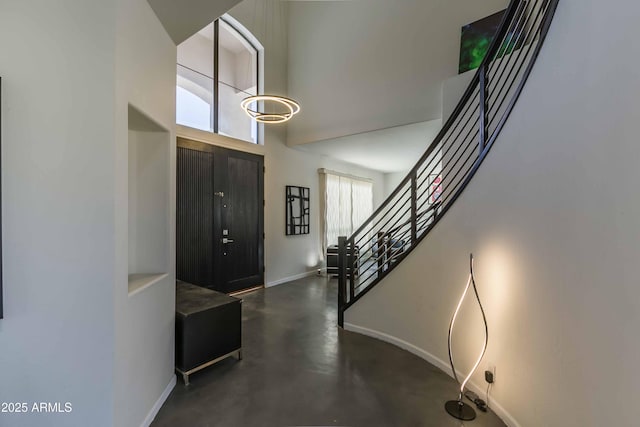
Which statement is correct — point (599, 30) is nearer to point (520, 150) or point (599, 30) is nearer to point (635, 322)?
point (520, 150)

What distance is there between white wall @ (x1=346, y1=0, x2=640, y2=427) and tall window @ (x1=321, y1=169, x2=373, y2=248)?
14.9 ft

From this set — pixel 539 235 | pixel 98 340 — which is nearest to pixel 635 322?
pixel 539 235

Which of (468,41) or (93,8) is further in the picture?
(468,41)

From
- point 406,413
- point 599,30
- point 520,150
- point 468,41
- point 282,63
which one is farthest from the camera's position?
point 282,63

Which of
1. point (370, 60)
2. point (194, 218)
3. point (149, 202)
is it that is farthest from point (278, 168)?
point (149, 202)

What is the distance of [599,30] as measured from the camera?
4.27ft

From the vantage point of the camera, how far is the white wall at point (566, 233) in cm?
115

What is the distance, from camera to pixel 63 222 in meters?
1.52

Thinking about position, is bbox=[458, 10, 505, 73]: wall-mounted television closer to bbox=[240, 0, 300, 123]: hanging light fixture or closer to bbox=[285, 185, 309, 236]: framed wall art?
bbox=[240, 0, 300, 123]: hanging light fixture

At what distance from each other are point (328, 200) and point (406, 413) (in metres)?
5.11

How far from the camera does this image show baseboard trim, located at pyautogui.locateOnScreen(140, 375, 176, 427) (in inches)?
74.1

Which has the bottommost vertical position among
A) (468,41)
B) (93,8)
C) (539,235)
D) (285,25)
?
(539,235)

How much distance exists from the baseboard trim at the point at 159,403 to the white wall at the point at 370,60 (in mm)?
4255

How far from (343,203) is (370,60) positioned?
3502mm
